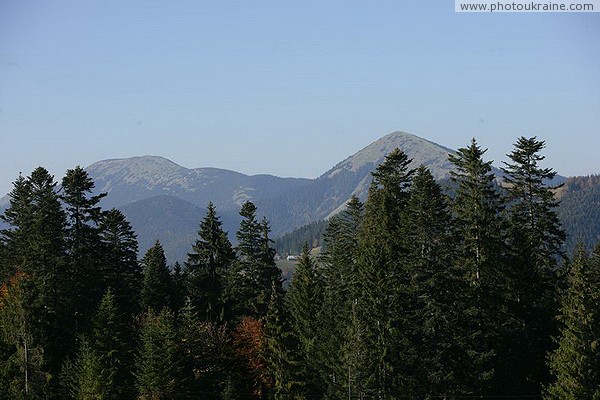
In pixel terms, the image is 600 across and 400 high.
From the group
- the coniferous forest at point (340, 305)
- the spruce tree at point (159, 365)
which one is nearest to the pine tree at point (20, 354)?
the coniferous forest at point (340, 305)

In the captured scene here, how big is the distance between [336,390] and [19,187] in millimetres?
36067

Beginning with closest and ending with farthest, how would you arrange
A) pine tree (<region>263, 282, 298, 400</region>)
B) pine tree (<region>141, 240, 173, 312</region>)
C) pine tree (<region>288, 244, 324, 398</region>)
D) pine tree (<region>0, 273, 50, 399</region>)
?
pine tree (<region>0, 273, 50, 399</region>) → pine tree (<region>263, 282, 298, 400</region>) → pine tree (<region>288, 244, 324, 398</region>) → pine tree (<region>141, 240, 173, 312</region>)

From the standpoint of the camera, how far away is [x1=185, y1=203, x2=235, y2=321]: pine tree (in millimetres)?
67250

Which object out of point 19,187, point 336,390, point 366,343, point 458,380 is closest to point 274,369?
point 336,390

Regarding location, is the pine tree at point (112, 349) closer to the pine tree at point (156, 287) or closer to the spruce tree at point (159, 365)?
the spruce tree at point (159, 365)

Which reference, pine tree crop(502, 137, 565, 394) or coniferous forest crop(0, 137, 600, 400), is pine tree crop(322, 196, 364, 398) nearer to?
coniferous forest crop(0, 137, 600, 400)

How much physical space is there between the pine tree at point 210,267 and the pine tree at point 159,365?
Result: 15.2 meters

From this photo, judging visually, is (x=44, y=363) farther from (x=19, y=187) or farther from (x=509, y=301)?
(x=509, y=301)

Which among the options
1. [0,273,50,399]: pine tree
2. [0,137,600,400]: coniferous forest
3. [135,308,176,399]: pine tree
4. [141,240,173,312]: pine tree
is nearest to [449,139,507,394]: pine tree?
[0,137,600,400]: coniferous forest

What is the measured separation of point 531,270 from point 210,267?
31.0 metres

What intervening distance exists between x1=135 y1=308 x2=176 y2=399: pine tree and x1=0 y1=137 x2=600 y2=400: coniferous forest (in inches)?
6.0

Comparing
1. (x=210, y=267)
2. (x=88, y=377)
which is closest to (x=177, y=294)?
(x=210, y=267)

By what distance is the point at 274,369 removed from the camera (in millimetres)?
55312

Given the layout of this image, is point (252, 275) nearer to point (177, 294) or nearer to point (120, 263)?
point (177, 294)
